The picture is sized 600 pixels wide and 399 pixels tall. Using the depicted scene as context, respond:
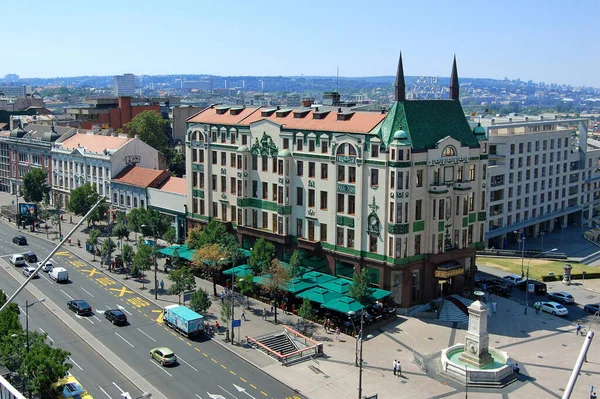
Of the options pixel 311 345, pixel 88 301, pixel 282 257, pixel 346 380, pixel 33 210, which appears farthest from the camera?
pixel 33 210

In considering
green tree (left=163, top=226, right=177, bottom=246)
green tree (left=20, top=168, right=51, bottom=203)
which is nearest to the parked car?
green tree (left=163, top=226, right=177, bottom=246)

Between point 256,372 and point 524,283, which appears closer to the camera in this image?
point 256,372

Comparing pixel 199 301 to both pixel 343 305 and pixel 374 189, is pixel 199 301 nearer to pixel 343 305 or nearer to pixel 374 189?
pixel 343 305

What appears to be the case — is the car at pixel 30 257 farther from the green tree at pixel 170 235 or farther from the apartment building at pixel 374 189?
the apartment building at pixel 374 189

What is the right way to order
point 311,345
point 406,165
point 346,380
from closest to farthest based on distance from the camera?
1. point 346,380
2. point 311,345
3. point 406,165

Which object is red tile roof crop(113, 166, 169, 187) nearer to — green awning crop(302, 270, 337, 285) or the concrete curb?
the concrete curb

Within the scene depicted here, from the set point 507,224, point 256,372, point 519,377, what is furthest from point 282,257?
point 507,224

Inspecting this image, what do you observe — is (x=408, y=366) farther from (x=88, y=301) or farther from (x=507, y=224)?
(x=507, y=224)

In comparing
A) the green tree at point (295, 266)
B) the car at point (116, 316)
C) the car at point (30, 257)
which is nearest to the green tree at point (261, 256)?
the green tree at point (295, 266)

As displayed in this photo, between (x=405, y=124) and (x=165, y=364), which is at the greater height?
(x=405, y=124)
